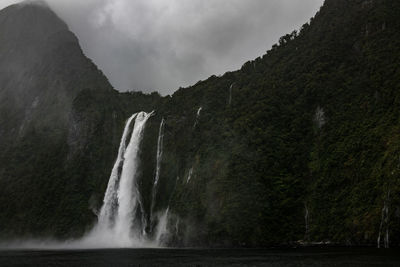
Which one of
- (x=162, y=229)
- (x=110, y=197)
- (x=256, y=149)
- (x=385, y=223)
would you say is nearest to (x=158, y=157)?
(x=110, y=197)

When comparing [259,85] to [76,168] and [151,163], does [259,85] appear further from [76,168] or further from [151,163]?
[76,168]

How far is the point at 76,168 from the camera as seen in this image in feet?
346

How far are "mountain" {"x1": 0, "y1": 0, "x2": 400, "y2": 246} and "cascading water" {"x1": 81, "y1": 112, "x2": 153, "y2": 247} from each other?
1691 millimetres

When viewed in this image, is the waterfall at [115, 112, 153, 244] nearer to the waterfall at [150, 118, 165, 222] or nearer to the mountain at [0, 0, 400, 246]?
the mountain at [0, 0, 400, 246]

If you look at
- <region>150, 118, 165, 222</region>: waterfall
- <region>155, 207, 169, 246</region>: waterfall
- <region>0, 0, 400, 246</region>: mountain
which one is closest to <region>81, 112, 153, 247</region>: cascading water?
<region>0, 0, 400, 246</region>: mountain

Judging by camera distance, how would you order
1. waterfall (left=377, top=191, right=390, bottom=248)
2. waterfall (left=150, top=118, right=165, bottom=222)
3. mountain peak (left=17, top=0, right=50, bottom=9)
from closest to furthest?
waterfall (left=377, top=191, right=390, bottom=248) < waterfall (left=150, top=118, right=165, bottom=222) < mountain peak (left=17, top=0, right=50, bottom=9)

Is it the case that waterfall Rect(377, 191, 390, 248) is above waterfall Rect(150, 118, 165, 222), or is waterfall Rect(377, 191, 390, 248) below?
below

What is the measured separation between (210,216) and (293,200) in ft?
46.6

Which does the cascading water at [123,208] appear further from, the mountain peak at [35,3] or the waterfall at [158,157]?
the mountain peak at [35,3]

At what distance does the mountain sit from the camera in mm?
66750

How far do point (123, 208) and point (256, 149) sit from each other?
93.3ft

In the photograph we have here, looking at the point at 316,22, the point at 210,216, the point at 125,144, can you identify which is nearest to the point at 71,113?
the point at 125,144

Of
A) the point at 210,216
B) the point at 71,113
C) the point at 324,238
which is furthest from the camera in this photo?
the point at 71,113

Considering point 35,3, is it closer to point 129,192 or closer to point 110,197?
point 110,197
